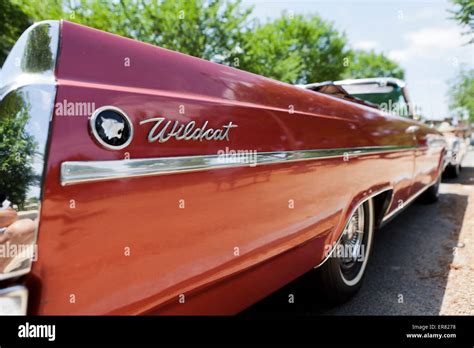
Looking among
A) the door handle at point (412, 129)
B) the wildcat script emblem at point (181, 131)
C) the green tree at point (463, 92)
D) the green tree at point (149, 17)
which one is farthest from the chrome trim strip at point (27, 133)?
the green tree at point (463, 92)

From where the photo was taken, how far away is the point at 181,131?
1.19 meters

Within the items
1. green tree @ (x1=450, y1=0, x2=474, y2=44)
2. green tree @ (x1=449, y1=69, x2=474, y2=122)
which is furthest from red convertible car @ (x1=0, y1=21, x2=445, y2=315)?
green tree @ (x1=449, y1=69, x2=474, y2=122)

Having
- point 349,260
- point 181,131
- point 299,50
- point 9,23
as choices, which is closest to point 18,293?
point 181,131

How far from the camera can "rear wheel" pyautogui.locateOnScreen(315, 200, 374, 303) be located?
2312mm

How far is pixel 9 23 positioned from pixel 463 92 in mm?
35331

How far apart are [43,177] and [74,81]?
0.90ft

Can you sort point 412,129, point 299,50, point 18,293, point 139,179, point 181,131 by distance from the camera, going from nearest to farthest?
point 18,293 → point 139,179 → point 181,131 → point 412,129 → point 299,50

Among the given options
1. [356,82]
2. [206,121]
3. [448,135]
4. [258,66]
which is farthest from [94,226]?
[258,66]

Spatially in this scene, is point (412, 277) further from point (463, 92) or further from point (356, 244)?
point (463, 92)

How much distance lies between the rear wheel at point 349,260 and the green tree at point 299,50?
13206mm

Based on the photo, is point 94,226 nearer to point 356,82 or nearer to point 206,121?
point 206,121

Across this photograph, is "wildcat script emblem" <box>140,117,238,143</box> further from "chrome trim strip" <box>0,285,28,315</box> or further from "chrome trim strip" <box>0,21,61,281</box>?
"chrome trim strip" <box>0,285,28,315</box>

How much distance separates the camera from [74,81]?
1.00m

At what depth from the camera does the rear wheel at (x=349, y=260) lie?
7.59 feet
